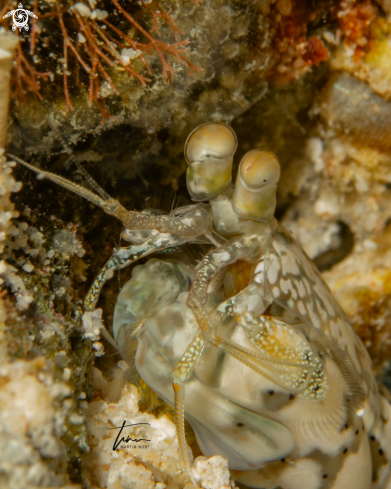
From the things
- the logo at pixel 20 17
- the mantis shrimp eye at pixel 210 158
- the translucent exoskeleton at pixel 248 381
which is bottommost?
the translucent exoskeleton at pixel 248 381

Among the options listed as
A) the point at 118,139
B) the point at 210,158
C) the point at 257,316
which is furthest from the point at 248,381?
the point at 118,139

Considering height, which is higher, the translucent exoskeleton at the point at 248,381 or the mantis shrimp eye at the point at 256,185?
the mantis shrimp eye at the point at 256,185

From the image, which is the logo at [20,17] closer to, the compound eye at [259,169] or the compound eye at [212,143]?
the compound eye at [212,143]

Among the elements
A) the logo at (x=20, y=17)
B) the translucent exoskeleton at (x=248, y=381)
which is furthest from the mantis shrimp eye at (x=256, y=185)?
the logo at (x=20, y=17)

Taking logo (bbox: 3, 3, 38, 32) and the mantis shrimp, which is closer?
logo (bbox: 3, 3, 38, 32)

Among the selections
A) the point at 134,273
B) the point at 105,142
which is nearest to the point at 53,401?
the point at 134,273

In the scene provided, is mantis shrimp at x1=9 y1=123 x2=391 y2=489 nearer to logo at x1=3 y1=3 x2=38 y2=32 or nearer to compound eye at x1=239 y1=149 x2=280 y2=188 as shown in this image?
compound eye at x1=239 y1=149 x2=280 y2=188

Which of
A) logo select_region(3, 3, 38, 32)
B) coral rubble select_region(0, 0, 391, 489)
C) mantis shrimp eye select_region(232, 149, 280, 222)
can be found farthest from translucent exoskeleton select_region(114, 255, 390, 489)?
logo select_region(3, 3, 38, 32)
